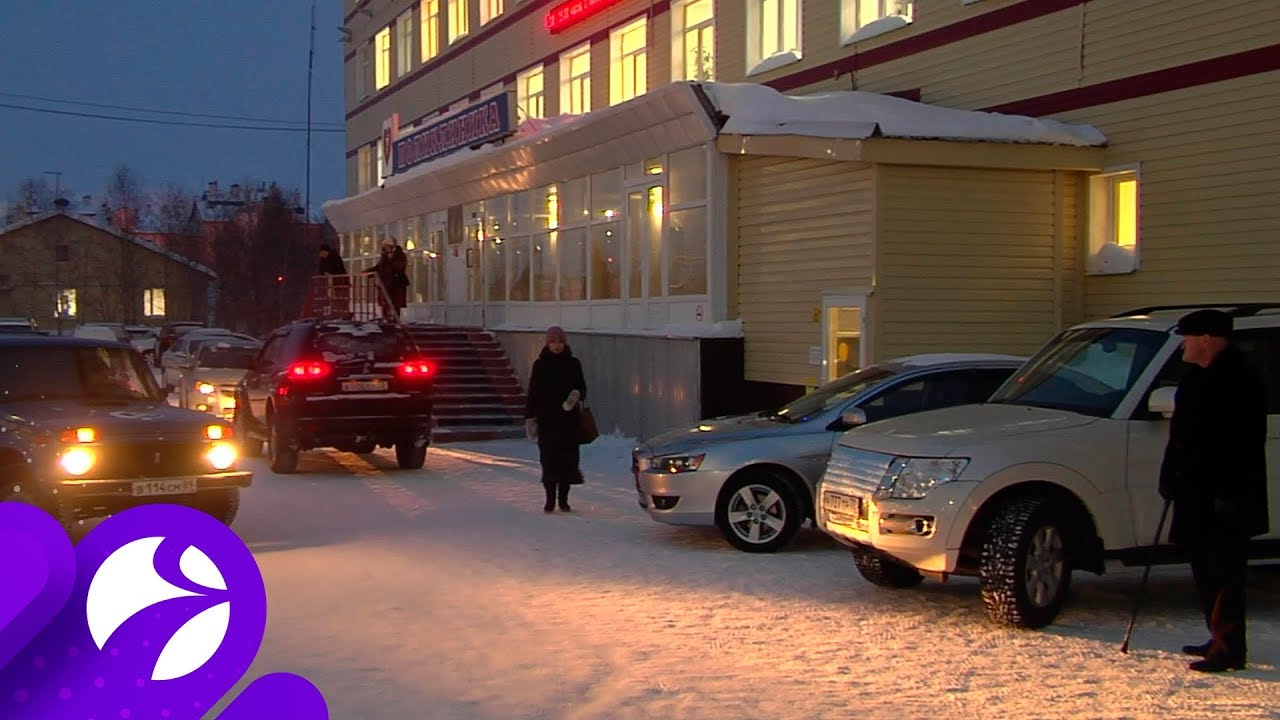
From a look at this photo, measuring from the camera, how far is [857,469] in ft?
27.8

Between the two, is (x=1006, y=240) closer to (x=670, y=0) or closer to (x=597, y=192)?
(x=597, y=192)

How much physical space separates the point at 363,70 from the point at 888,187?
98.5ft

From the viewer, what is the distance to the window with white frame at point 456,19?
33.5 m

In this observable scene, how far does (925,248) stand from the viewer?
15.6m

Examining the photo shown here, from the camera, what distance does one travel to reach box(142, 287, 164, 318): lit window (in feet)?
222

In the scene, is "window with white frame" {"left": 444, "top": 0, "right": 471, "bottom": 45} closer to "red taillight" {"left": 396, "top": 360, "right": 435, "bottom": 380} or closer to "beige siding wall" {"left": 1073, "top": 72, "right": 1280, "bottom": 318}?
"red taillight" {"left": 396, "top": 360, "right": 435, "bottom": 380}

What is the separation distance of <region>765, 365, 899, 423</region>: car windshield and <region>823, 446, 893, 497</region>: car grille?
2182mm

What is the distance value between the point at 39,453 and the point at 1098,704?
25.4 ft

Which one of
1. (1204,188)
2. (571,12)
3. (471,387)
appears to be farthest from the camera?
(571,12)

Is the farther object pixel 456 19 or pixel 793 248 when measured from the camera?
pixel 456 19

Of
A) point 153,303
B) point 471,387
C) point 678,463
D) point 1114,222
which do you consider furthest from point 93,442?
point 153,303

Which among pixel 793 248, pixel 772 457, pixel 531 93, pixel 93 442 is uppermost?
pixel 531 93

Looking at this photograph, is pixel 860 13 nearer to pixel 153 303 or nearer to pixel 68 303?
pixel 68 303

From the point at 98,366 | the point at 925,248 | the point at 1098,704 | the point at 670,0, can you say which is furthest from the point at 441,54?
the point at 1098,704
